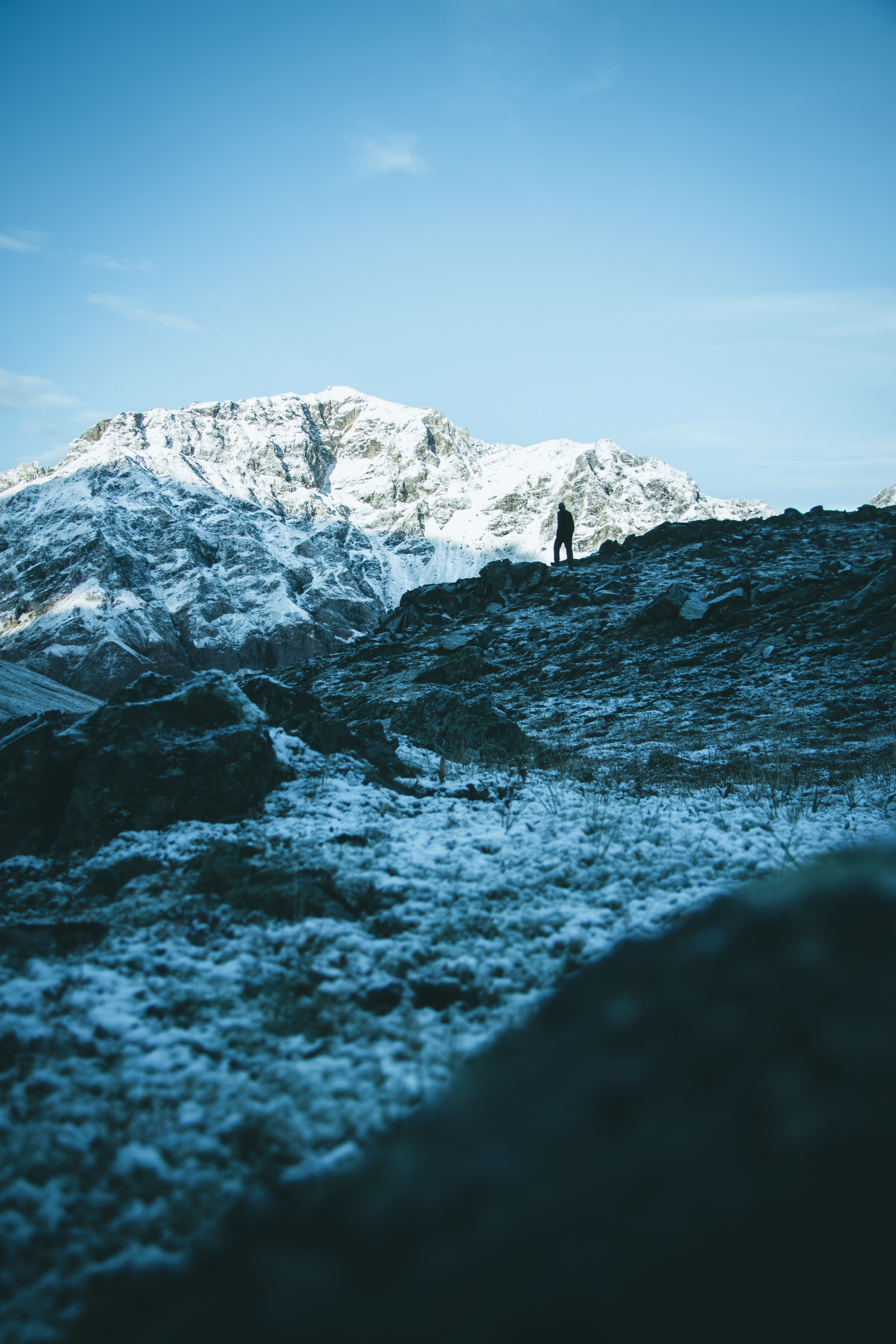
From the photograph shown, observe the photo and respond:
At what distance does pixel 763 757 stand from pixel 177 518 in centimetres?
12677

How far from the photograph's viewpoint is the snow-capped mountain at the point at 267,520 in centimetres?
10150

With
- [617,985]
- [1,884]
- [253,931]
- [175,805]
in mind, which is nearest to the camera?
[617,985]

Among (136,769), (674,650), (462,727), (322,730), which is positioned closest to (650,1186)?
(136,769)

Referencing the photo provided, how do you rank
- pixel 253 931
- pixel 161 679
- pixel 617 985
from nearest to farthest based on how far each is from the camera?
1. pixel 617 985
2. pixel 253 931
3. pixel 161 679

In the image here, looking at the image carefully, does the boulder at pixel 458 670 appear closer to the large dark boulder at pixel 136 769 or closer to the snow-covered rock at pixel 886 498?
the large dark boulder at pixel 136 769

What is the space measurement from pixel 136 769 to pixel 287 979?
3.54 m

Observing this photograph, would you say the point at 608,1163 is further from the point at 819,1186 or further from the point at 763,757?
the point at 763,757

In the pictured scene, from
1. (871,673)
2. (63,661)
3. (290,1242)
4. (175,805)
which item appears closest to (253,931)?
(175,805)

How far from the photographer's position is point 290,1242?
154 centimetres

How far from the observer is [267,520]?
135 m

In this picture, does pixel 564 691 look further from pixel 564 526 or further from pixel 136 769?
pixel 564 526

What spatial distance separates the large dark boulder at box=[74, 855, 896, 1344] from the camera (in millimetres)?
1190

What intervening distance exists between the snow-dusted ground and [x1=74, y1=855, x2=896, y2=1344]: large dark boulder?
1.20 metres

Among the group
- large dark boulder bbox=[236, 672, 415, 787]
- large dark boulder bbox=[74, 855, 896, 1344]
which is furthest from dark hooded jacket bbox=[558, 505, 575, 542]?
large dark boulder bbox=[74, 855, 896, 1344]
